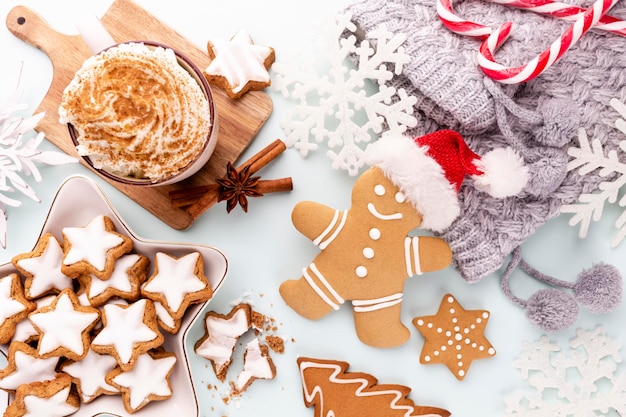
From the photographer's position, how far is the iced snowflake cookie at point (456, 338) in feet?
3.96

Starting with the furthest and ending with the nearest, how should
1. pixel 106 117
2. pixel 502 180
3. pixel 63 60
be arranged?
1. pixel 63 60
2. pixel 502 180
3. pixel 106 117

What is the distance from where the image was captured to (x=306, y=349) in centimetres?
124

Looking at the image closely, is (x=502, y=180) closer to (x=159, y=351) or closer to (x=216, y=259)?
(x=216, y=259)

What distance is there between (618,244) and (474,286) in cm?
34

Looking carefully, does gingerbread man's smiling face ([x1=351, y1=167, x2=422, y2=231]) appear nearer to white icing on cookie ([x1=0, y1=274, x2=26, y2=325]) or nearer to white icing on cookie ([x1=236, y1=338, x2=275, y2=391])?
white icing on cookie ([x1=236, y1=338, x2=275, y2=391])

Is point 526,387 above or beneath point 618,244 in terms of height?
beneath

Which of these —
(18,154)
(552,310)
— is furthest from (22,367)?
(552,310)

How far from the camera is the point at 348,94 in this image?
116 cm

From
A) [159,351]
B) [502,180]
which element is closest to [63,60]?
[159,351]

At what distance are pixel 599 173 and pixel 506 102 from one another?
0.25 meters

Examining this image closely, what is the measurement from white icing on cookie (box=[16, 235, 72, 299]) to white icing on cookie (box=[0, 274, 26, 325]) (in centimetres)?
3

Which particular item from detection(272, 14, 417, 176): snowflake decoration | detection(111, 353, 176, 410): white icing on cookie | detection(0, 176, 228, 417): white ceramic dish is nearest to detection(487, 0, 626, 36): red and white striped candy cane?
detection(272, 14, 417, 176): snowflake decoration

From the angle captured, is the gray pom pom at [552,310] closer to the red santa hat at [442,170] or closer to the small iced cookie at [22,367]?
the red santa hat at [442,170]

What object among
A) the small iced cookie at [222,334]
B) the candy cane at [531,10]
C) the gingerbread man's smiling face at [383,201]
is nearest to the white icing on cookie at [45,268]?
the small iced cookie at [222,334]
